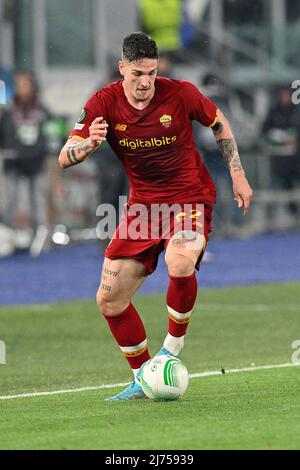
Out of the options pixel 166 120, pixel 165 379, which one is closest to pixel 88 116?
pixel 166 120

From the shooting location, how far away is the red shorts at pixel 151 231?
9469 mm

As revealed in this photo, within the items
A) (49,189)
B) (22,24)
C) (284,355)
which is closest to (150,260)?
(284,355)

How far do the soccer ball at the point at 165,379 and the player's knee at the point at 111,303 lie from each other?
0.49 metres

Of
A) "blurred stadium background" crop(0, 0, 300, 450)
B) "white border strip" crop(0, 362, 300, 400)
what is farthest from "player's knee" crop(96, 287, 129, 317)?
"white border strip" crop(0, 362, 300, 400)

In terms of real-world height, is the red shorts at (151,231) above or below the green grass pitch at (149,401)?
above

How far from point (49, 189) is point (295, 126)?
198 inches

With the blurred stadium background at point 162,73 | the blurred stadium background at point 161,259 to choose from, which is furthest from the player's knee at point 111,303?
the blurred stadium background at point 162,73

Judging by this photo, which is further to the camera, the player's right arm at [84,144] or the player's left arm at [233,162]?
the player's left arm at [233,162]

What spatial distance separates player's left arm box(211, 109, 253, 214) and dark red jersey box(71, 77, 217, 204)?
0.12m

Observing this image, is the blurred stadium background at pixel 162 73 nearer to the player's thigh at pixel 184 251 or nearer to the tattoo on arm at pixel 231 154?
the tattoo on arm at pixel 231 154

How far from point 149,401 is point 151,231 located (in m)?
1.12

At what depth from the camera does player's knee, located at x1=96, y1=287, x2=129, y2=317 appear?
9.49 m

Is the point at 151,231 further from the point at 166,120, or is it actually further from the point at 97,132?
the point at 97,132

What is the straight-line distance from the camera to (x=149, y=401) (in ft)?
30.4
